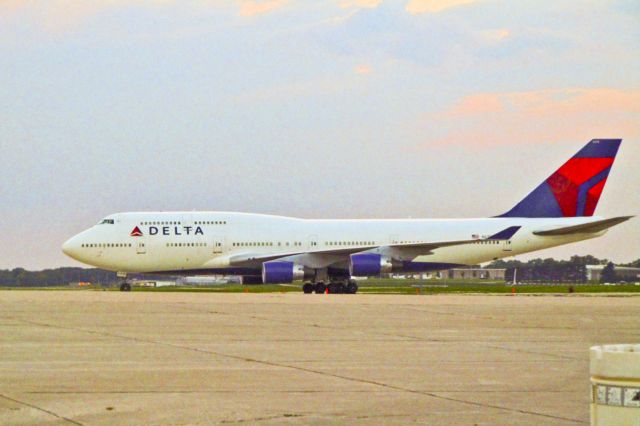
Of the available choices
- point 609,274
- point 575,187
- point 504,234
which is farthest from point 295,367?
point 609,274

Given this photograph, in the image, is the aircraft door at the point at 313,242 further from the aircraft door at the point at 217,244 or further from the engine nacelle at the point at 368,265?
the aircraft door at the point at 217,244

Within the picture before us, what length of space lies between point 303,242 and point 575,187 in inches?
468

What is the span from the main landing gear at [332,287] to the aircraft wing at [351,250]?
984 mm

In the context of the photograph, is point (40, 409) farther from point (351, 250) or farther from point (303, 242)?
point (303, 242)

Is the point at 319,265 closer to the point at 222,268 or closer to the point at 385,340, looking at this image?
the point at 222,268

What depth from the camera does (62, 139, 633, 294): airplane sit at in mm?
39844

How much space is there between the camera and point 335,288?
3944cm

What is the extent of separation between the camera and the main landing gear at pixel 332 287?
39.3m

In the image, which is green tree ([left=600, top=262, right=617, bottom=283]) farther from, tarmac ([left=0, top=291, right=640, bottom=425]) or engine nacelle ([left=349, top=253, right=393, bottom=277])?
tarmac ([left=0, top=291, right=640, bottom=425])

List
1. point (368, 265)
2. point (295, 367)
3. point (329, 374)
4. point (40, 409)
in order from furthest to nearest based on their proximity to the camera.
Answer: point (368, 265)
point (295, 367)
point (329, 374)
point (40, 409)

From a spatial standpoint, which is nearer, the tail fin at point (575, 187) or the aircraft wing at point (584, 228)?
the aircraft wing at point (584, 228)

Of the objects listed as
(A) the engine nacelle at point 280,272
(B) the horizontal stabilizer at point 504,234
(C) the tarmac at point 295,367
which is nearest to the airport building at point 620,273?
(B) the horizontal stabilizer at point 504,234

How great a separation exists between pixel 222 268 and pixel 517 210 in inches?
502

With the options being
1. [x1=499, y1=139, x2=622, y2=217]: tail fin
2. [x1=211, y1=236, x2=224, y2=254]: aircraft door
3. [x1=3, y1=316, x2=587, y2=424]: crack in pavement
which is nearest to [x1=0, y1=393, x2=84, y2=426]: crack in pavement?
[x1=3, y1=316, x2=587, y2=424]: crack in pavement
